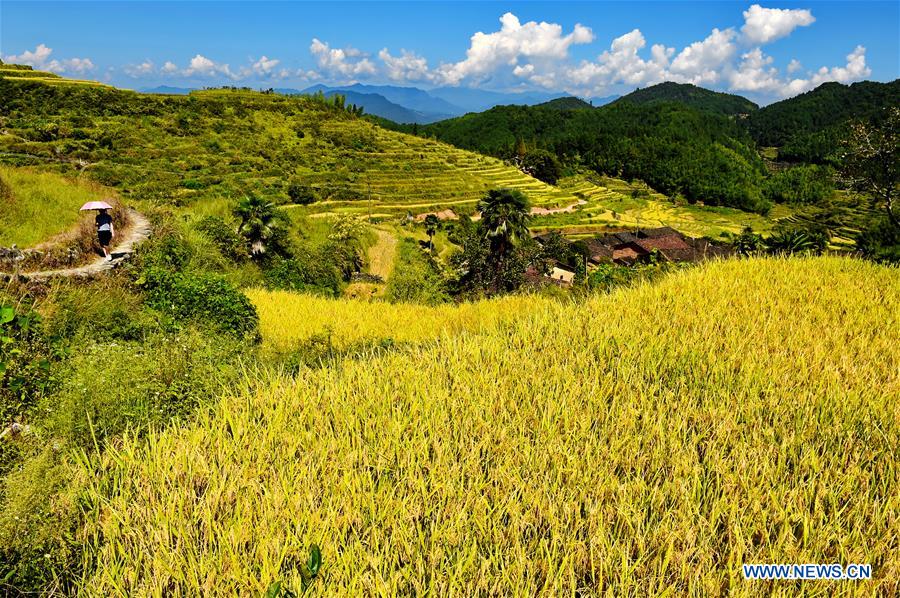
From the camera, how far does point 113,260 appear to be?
36.1 ft

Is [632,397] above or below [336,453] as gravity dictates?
above

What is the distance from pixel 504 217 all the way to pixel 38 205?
21.0 meters

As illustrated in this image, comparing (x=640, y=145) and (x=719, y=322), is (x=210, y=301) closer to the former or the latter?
(x=719, y=322)

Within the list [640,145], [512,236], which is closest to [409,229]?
[512,236]

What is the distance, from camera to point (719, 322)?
6.59 metres

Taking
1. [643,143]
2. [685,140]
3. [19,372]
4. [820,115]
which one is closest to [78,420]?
[19,372]

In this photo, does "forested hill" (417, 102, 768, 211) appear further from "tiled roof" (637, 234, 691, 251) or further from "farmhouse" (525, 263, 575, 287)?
"farmhouse" (525, 263, 575, 287)

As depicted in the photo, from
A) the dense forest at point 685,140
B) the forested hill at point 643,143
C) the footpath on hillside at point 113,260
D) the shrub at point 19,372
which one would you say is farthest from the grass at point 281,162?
the dense forest at point 685,140

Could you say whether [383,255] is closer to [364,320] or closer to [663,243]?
[364,320]

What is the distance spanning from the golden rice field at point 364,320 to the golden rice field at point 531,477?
4.30 metres

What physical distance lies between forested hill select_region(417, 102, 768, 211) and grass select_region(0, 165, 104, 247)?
406 ft

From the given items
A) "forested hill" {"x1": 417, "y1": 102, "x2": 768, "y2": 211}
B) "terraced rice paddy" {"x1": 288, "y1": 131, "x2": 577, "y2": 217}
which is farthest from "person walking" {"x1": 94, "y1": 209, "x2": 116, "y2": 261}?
"forested hill" {"x1": 417, "y1": 102, "x2": 768, "y2": 211}

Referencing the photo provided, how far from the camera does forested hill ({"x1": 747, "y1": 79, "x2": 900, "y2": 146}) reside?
159125 millimetres

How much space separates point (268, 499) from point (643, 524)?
8.19ft
